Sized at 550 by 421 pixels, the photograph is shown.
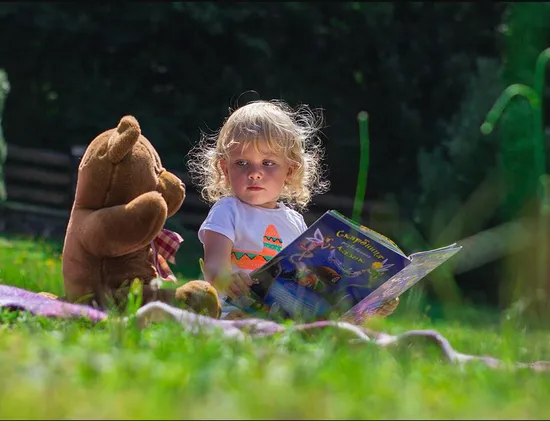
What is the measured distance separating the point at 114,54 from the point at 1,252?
529 centimetres

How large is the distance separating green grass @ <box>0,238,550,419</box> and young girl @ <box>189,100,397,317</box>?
136 centimetres

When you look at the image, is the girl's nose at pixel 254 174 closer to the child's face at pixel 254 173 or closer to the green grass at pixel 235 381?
the child's face at pixel 254 173

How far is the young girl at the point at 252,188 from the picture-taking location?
150 inches

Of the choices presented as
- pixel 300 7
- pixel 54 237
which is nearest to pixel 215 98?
pixel 300 7

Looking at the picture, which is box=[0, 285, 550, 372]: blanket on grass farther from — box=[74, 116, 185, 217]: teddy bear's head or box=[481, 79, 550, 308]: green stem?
box=[74, 116, 185, 217]: teddy bear's head

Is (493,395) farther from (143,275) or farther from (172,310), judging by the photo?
(143,275)

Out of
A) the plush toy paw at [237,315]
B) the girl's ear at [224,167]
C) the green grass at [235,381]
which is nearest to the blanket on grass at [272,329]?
the green grass at [235,381]

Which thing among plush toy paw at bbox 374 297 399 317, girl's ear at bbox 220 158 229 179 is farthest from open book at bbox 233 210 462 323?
girl's ear at bbox 220 158 229 179

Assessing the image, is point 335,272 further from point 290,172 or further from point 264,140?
point 290,172

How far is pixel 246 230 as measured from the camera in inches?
152

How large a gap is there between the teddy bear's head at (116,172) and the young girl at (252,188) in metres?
0.33

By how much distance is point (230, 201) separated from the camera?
154 inches

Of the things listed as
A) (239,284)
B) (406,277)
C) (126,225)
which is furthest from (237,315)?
(406,277)

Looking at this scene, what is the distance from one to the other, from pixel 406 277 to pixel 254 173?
0.88 m
